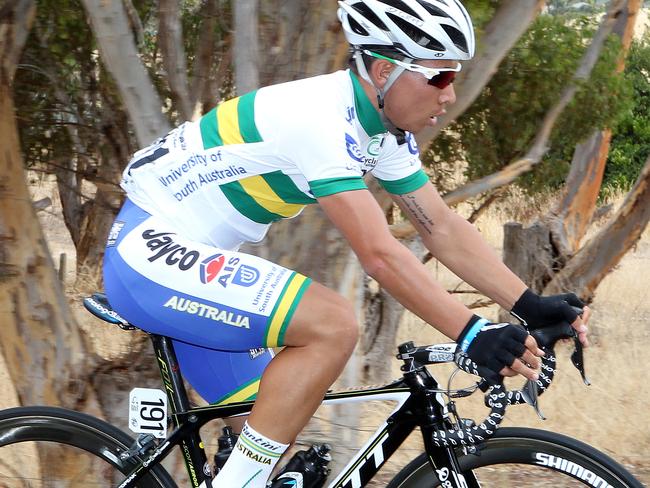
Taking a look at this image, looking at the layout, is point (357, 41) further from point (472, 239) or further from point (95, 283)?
point (95, 283)

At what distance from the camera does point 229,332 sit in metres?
2.95

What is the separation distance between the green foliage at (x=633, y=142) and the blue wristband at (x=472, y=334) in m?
18.8

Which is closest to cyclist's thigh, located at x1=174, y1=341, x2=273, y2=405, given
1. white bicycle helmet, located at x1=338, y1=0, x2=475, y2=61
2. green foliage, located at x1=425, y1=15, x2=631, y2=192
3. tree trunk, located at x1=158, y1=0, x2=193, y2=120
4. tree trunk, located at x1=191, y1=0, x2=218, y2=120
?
white bicycle helmet, located at x1=338, y1=0, x2=475, y2=61

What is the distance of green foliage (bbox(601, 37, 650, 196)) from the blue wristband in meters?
18.8

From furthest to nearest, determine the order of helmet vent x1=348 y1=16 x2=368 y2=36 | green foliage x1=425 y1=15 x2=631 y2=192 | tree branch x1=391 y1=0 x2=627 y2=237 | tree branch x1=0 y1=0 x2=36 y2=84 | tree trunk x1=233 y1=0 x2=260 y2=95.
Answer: green foliage x1=425 y1=15 x2=631 y2=192, tree branch x1=391 y1=0 x2=627 y2=237, tree branch x1=0 y1=0 x2=36 y2=84, tree trunk x1=233 y1=0 x2=260 y2=95, helmet vent x1=348 y1=16 x2=368 y2=36

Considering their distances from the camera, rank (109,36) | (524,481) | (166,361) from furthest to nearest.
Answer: (109,36), (524,481), (166,361)

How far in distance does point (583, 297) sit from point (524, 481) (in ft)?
24.4

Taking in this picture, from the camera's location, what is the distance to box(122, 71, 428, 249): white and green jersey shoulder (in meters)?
2.91

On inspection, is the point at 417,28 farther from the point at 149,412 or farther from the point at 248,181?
the point at 149,412

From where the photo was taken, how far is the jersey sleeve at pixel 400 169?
3.39 m

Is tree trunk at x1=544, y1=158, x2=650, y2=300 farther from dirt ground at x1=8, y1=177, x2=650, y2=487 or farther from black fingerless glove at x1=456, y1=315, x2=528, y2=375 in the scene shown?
black fingerless glove at x1=456, y1=315, x2=528, y2=375

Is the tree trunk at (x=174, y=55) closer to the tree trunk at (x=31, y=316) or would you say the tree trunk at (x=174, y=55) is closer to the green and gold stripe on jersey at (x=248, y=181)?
the tree trunk at (x=31, y=316)

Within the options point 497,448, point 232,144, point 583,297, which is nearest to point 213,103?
point 232,144

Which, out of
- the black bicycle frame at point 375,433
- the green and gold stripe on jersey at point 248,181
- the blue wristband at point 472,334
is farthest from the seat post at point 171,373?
the blue wristband at point 472,334
